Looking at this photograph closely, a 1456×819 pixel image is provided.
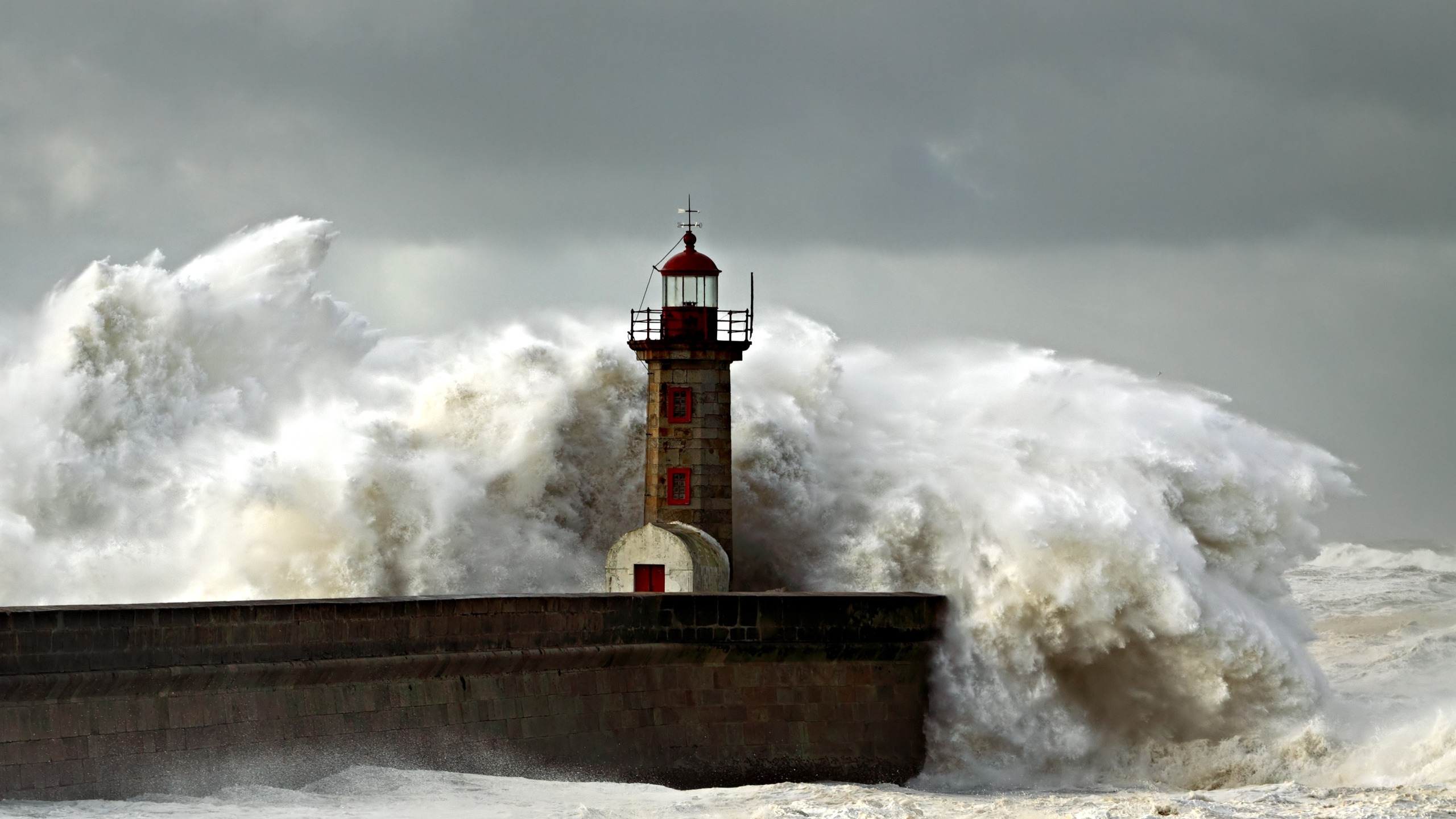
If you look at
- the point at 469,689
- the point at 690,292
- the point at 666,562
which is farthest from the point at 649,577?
the point at 469,689

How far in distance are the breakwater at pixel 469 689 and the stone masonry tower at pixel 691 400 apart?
5.99ft

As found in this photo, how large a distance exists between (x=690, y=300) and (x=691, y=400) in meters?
0.85

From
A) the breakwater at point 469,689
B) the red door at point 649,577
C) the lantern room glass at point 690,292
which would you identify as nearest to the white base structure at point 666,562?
the red door at point 649,577

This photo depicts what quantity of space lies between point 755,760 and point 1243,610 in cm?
456

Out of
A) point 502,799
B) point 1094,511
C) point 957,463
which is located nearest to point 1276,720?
point 1094,511

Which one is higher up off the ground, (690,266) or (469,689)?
(690,266)

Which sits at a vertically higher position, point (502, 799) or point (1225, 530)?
point (1225, 530)

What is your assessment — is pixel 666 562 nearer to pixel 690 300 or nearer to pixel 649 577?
pixel 649 577

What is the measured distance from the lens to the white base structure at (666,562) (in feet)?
59.4

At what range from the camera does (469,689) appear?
15.2m

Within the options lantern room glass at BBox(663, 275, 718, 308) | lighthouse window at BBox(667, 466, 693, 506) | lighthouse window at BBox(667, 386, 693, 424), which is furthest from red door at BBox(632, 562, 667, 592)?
lantern room glass at BBox(663, 275, 718, 308)

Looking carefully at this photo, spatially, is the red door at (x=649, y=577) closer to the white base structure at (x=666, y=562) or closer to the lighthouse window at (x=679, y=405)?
the white base structure at (x=666, y=562)

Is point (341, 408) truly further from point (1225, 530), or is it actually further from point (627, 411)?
→ point (1225, 530)

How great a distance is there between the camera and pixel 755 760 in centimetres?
1686
